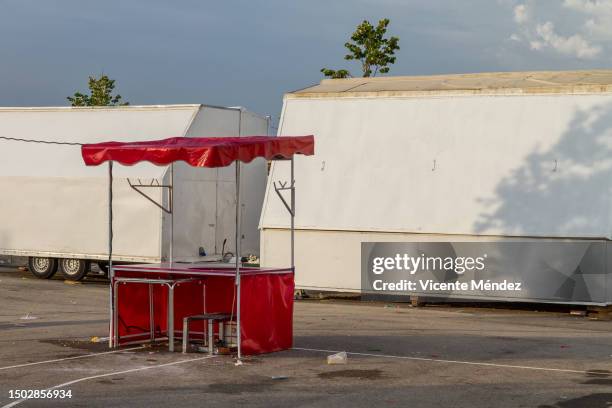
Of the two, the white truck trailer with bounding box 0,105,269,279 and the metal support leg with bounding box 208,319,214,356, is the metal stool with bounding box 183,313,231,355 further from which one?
the white truck trailer with bounding box 0,105,269,279

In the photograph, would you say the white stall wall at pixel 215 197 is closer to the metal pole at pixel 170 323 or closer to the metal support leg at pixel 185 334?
the metal pole at pixel 170 323

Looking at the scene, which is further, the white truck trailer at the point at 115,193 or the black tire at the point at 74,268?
the black tire at the point at 74,268

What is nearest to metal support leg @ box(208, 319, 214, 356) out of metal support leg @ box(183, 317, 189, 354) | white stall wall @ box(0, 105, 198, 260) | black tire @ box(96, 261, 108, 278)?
metal support leg @ box(183, 317, 189, 354)

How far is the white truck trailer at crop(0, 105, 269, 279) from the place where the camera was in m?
23.7

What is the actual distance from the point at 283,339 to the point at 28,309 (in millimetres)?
7361

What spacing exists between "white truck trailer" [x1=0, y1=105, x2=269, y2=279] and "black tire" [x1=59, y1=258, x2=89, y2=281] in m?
0.02

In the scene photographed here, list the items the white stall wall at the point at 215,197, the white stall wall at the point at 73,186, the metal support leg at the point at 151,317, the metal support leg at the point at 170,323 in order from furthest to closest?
the white stall wall at the point at 73,186, the white stall wall at the point at 215,197, the metal support leg at the point at 151,317, the metal support leg at the point at 170,323

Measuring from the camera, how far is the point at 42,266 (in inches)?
1026

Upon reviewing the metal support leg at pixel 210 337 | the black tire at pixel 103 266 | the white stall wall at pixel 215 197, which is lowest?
the metal support leg at pixel 210 337

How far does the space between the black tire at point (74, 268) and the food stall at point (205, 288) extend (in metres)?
10.8

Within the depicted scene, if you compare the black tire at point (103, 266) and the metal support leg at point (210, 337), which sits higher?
the black tire at point (103, 266)

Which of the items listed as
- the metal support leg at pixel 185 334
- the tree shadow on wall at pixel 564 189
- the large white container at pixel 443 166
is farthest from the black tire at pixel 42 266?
the metal support leg at pixel 185 334

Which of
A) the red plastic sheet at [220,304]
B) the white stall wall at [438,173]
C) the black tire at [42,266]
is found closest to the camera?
the red plastic sheet at [220,304]

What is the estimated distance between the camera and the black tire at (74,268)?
25344 millimetres
